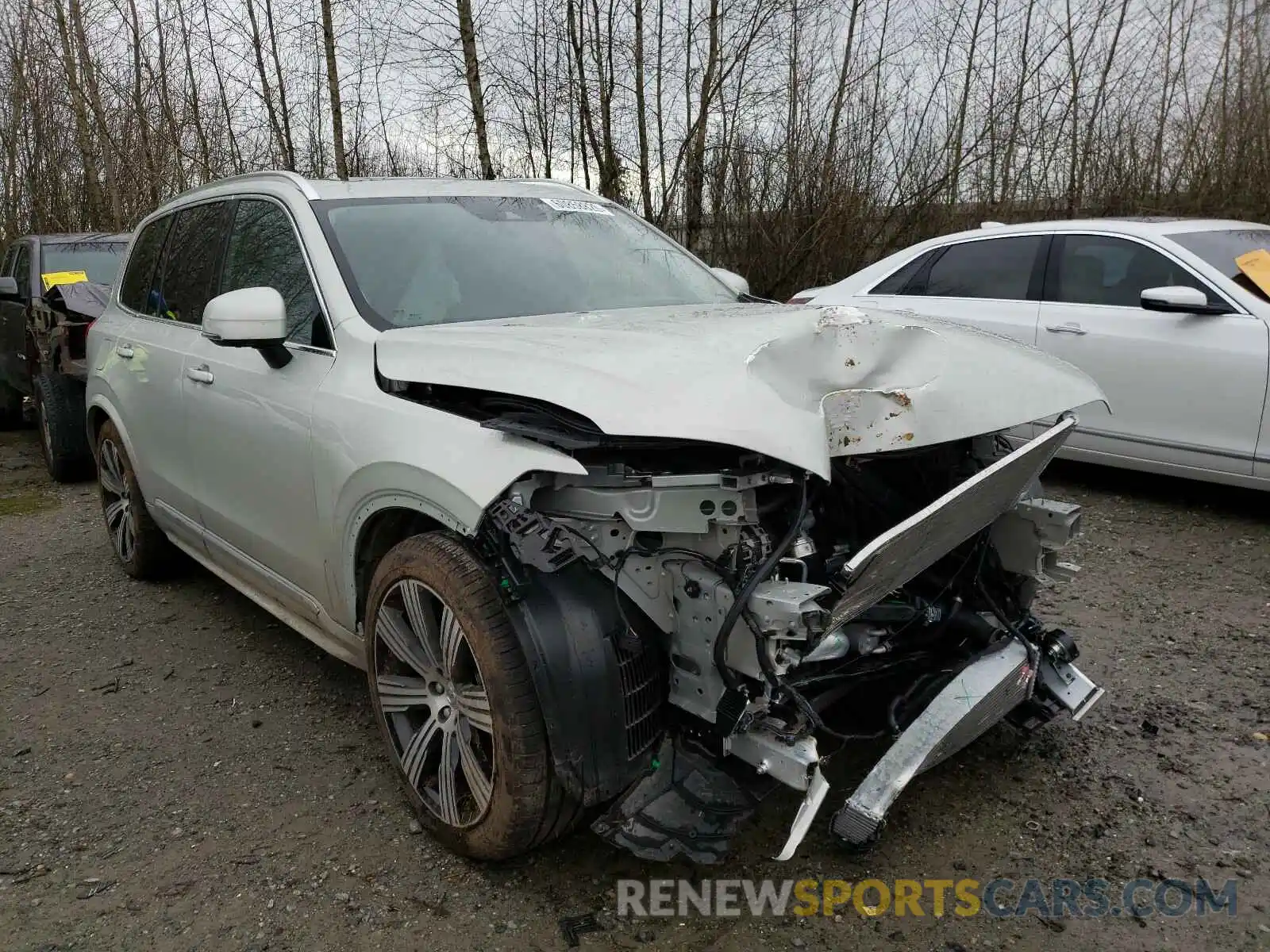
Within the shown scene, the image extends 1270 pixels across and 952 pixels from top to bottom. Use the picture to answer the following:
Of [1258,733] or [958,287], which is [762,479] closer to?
[1258,733]

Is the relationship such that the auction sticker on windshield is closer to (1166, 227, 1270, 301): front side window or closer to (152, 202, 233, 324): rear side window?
(152, 202, 233, 324): rear side window

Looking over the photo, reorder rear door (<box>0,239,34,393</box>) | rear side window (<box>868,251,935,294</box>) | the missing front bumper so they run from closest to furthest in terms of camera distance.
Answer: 1. the missing front bumper
2. rear side window (<box>868,251,935,294</box>)
3. rear door (<box>0,239,34,393</box>)

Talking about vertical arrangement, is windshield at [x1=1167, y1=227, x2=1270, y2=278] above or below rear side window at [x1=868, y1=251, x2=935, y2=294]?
above

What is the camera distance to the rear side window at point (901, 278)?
21.5 ft

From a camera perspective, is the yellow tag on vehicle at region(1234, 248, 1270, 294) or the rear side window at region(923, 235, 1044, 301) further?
the rear side window at region(923, 235, 1044, 301)

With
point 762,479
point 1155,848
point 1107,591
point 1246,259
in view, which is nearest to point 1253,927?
point 1155,848

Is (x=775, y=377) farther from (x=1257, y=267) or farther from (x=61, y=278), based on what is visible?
(x=61, y=278)

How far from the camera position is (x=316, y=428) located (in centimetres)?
280

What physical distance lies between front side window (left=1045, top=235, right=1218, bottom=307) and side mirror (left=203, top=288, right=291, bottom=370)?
15.1ft

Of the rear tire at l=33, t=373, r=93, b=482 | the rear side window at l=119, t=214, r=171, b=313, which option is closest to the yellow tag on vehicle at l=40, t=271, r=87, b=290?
the rear tire at l=33, t=373, r=93, b=482

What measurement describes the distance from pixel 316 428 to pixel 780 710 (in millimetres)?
1557

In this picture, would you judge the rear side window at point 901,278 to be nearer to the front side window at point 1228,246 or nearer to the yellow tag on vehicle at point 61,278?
the front side window at point 1228,246

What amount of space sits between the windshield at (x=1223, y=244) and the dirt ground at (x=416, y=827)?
1.86 metres

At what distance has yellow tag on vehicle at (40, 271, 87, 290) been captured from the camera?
7.83 meters
